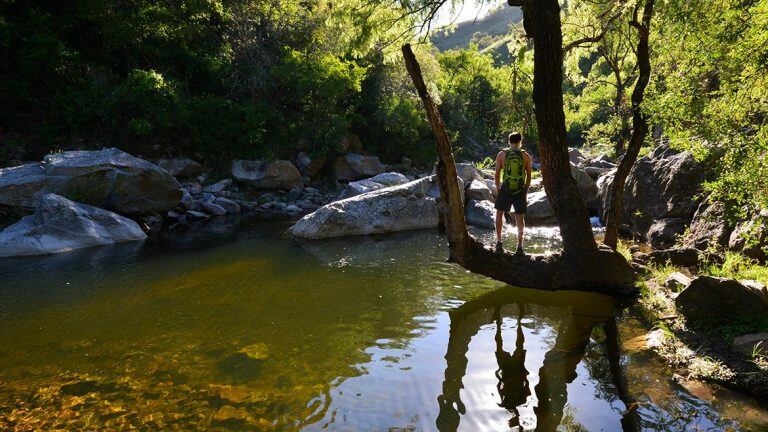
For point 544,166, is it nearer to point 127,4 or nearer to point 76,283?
point 76,283

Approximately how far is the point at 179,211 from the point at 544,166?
1491 centimetres

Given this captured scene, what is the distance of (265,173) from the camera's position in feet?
72.1

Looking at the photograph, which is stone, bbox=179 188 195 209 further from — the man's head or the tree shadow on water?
the man's head

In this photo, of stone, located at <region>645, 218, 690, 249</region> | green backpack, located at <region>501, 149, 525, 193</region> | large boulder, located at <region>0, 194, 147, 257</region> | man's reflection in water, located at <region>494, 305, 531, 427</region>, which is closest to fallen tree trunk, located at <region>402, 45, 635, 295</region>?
green backpack, located at <region>501, 149, 525, 193</region>

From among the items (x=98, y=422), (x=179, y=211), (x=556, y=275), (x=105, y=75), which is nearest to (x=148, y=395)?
(x=98, y=422)

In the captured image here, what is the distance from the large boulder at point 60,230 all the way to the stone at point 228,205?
513cm

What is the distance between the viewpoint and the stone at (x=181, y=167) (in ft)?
68.3

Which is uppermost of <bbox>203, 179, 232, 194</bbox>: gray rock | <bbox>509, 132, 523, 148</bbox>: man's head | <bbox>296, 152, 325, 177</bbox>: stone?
<bbox>296, 152, 325, 177</bbox>: stone

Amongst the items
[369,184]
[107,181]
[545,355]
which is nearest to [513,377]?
[545,355]

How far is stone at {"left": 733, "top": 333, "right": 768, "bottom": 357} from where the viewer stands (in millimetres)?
5115

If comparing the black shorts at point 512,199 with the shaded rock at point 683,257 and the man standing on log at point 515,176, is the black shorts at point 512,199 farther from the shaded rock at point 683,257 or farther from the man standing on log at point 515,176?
the shaded rock at point 683,257

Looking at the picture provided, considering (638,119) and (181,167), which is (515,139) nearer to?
(638,119)

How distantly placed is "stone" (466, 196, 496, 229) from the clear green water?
5.65 meters

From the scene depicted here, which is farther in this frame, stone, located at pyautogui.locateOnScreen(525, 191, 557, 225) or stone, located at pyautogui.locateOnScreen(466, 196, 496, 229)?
stone, located at pyautogui.locateOnScreen(466, 196, 496, 229)
